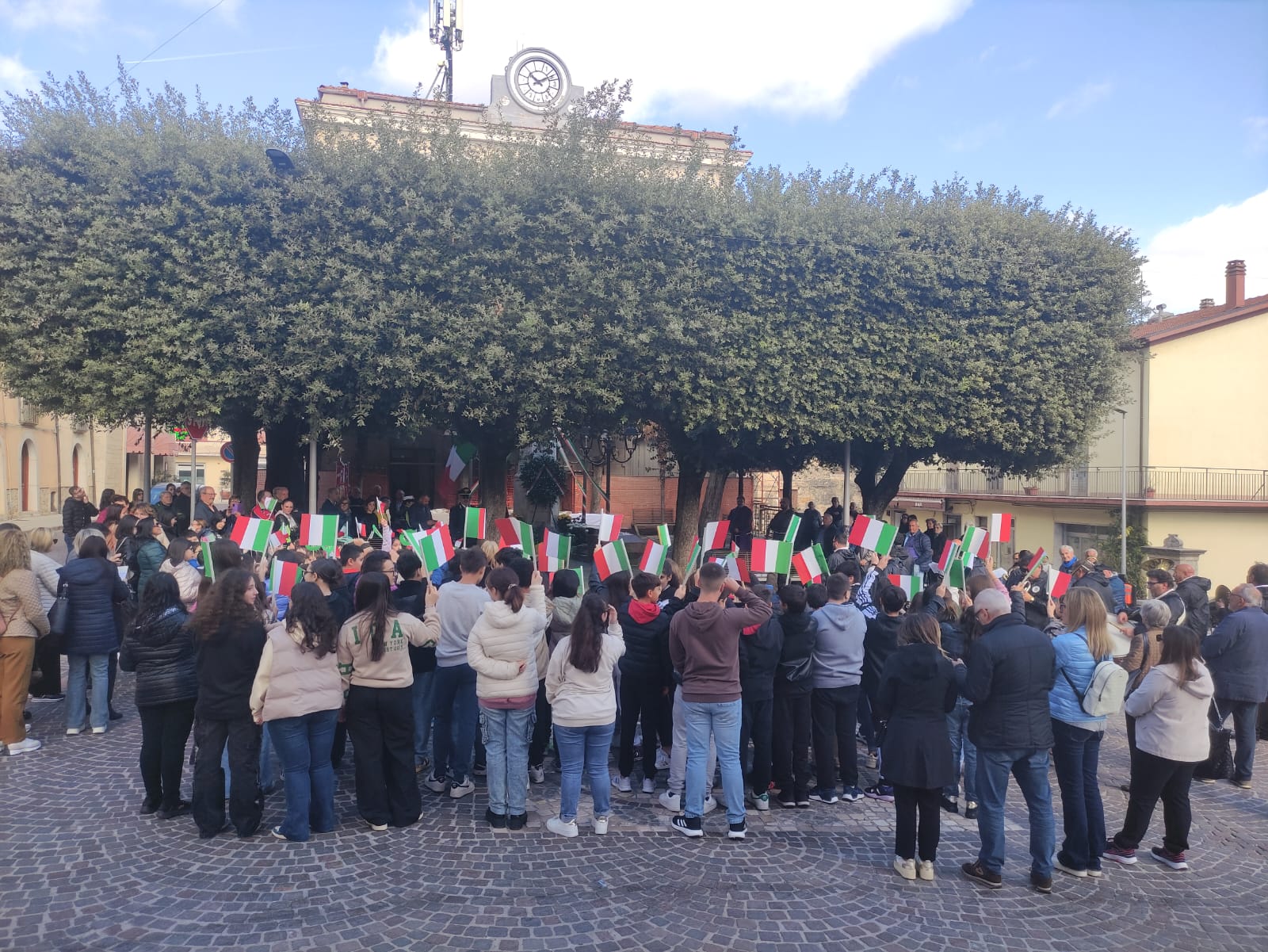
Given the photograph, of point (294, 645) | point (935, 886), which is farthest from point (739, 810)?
point (294, 645)

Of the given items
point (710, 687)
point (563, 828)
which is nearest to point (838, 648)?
point (710, 687)

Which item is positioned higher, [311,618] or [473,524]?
[473,524]

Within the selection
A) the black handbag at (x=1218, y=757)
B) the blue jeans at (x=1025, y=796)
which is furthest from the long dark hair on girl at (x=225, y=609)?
the black handbag at (x=1218, y=757)

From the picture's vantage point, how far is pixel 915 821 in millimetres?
5109

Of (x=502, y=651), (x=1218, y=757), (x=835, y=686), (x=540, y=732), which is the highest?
(x=502, y=651)

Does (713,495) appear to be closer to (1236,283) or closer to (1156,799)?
(1156,799)

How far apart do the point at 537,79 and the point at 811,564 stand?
73.1ft

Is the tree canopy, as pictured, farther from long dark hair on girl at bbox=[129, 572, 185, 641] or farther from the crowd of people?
long dark hair on girl at bbox=[129, 572, 185, 641]

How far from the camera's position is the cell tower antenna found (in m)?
27.8

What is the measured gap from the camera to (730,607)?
5875 millimetres

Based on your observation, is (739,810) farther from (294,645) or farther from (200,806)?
(200,806)

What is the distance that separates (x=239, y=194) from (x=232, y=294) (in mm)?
1590

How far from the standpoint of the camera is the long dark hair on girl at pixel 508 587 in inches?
218

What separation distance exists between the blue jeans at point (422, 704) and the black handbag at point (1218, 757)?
6786 mm
